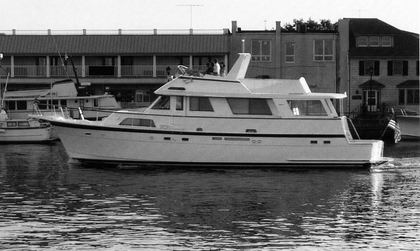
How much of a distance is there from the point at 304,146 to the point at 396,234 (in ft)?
50.7

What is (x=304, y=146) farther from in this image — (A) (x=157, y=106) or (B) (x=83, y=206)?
(B) (x=83, y=206)

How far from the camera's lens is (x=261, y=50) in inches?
3361

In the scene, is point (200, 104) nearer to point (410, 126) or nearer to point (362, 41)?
point (410, 126)

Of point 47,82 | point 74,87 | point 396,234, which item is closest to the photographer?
point 396,234

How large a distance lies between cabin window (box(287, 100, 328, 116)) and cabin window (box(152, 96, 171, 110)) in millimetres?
4822

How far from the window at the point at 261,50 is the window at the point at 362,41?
330 inches

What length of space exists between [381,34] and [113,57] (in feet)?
77.4

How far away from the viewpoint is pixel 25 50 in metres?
84.9

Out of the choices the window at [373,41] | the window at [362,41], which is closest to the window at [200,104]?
the window at [362,41]

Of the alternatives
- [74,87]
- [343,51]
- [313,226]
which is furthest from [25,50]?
[313,226]

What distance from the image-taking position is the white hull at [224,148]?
40.4 metres

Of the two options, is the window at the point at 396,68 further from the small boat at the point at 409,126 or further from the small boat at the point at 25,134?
the small boat at the point at 25,134

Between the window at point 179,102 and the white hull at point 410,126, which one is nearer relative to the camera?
the window at point 179,102

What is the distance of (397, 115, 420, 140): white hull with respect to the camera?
67.0 m
